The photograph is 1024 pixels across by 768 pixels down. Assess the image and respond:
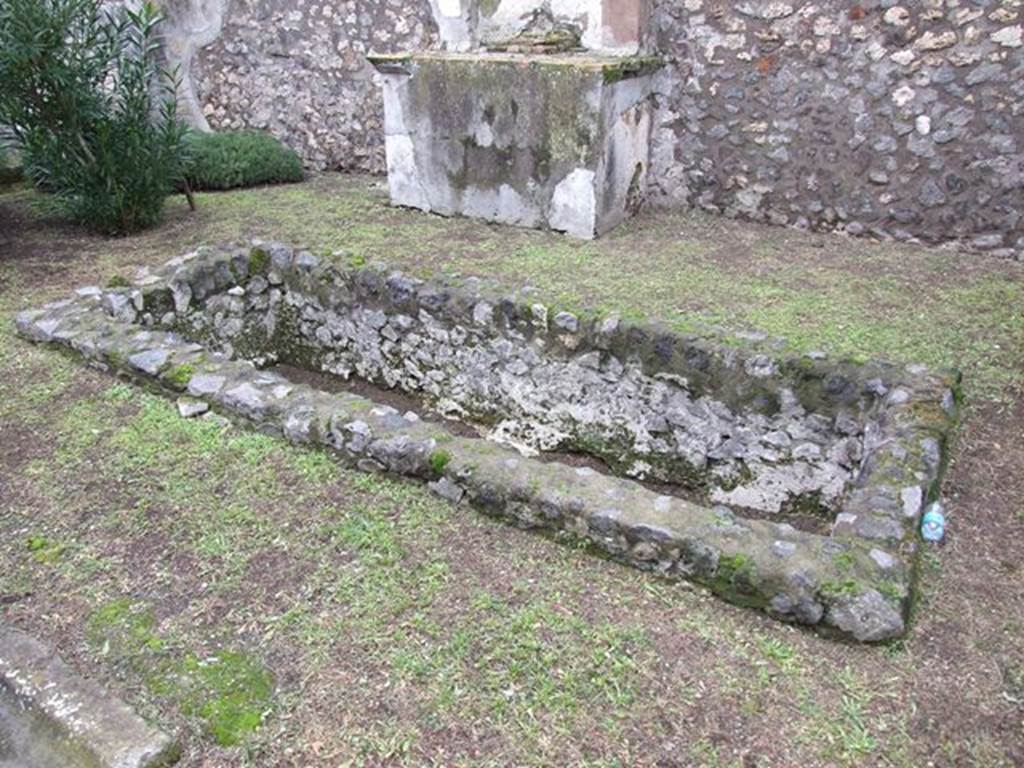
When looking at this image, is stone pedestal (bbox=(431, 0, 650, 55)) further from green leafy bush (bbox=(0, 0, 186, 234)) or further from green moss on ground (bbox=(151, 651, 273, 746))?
green moss on ground (bbox=(151, 651, 273, 746))

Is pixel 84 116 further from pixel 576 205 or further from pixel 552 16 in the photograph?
pixel 576 205

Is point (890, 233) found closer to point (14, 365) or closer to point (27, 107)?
point (14, 365)

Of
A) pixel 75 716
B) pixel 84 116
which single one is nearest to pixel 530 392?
pixel 75 716

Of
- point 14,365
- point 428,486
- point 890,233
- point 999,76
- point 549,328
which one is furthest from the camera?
point 890,233

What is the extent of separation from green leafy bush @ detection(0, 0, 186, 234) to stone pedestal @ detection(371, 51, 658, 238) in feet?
5.36

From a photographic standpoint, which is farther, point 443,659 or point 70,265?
point 70,265

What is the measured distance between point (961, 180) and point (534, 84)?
8.68 ft

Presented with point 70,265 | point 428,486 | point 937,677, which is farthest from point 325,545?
point 70,265

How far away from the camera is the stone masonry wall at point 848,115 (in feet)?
15.1

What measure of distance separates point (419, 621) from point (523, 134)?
395 cm

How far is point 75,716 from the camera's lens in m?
1.86

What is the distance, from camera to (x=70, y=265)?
16.9 ft

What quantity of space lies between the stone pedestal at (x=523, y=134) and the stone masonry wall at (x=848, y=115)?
0.36 metres

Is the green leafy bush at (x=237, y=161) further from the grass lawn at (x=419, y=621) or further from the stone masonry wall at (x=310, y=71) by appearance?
the grass lawn at (x=419, y=621)
